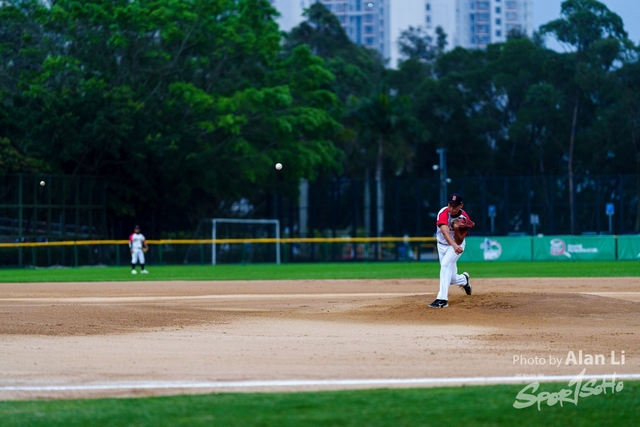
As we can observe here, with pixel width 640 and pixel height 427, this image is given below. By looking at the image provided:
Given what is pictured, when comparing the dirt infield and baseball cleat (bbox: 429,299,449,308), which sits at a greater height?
baseball cleat (bbox: 429,299,449,308)

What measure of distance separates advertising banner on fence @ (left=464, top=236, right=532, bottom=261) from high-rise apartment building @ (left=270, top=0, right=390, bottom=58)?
103716 millimetres

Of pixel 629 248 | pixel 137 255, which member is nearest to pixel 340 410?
pixel 137 255

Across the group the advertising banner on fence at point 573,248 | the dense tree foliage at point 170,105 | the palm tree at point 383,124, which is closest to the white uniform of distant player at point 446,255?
the advertising banner on fence at point 573,248

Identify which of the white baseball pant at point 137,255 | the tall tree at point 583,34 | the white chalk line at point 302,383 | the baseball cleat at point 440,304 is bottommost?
the white chalk line at point 302,383

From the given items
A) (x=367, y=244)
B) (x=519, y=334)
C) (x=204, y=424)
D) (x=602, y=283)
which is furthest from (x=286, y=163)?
(x=204, y=424)

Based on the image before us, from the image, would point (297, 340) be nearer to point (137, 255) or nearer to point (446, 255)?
point (446, 255)

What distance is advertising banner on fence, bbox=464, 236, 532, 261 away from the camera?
1618 inches

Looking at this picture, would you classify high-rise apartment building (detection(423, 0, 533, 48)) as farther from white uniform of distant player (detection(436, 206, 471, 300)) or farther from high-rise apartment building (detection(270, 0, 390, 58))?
white uniform of distant player (detection(436, 206, 471, 300))

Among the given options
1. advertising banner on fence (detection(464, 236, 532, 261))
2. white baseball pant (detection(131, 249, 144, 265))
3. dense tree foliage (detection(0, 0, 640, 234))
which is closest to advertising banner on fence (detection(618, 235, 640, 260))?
advertising banner on fence (detection(464, 236, 532, 261))

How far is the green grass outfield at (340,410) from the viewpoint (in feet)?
20.6

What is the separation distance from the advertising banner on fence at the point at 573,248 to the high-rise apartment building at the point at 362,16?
10474 cm

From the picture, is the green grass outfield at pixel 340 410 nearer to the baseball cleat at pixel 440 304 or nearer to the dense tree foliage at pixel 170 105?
the baseball cleat at pixel 440 304

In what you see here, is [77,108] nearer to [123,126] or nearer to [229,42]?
[123,126]

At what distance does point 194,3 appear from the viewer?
5066 cm
